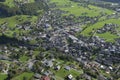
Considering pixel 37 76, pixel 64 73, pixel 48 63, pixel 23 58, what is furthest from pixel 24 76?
pixel 23 58

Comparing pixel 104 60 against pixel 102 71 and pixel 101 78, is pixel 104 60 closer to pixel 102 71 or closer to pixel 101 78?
pixel 102 71

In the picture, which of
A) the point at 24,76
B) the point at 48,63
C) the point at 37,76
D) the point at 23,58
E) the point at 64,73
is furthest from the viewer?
the point at 23,58

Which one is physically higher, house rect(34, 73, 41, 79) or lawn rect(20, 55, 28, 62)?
house rect(34, 73, 41, 79)

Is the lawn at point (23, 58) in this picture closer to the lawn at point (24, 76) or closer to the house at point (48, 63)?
the house at point (48, 63)

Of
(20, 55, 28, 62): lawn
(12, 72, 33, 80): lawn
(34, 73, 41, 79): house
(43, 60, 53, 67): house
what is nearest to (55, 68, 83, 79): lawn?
(43, 60, 53, 67): house

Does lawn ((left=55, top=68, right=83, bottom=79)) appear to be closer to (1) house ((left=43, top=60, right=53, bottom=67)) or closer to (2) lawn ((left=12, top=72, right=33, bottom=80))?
(1) house ((left=43, top=60, right=53, bottom=67))

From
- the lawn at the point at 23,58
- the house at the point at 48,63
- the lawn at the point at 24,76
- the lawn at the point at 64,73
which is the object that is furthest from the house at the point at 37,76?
the lawn at the point at 23,58

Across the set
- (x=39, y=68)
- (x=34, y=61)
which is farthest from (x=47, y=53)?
(x=39, y=68)

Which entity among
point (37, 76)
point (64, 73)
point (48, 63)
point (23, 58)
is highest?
point (37, 76)

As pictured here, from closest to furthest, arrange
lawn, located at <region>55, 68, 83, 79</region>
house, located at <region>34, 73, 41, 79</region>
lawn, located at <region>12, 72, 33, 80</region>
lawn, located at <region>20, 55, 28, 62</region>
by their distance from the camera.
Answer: house, located at <region>34, 73, 41, 79</region>
lawn, located at <region>12, 72, 33, 80</region>
lawn, located at <region>55, 68, 83, 79</region>
lawn, located at <region>20, 55, 28, 62</region>

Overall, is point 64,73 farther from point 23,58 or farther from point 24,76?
point 23,58

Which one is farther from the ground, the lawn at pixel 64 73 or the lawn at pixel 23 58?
the lawn at pixel 64 73

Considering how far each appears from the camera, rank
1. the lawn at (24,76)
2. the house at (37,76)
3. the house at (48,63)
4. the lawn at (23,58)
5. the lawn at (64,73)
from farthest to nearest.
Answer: the lawn at (23,58) → the house at (48,63) → the lawn at (64,73) → the lawn at (24,76) → the house at (37,76)
